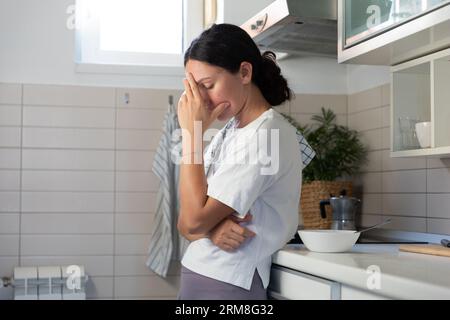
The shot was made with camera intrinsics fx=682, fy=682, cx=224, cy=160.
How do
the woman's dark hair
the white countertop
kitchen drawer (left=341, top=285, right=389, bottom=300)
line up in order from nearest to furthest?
the white countertop < kitchen drawer (left=341, top=285, right=389, bottom=300) < the woman's dark hair

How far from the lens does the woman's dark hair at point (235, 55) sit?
155cm

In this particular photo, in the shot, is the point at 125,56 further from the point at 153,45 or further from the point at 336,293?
the point at 336,293

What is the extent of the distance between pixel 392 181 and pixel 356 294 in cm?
128

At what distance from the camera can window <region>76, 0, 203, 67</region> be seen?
9.47 ft

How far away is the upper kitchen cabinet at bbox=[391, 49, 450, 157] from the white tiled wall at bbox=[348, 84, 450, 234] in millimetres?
214

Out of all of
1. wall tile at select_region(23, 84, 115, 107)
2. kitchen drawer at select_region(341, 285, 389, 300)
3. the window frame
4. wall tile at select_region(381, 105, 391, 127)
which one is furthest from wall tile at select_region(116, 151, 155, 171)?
kitchen drawer at select_region(341, 285, 389, 300)

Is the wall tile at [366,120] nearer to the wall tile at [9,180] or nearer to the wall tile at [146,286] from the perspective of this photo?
the wall tile at [146,286]

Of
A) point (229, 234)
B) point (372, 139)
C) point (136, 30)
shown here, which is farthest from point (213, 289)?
point (136, 30)

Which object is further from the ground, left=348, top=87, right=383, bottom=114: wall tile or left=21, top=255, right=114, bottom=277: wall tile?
left=348, top=87, right=383, bottom=114: wall tile

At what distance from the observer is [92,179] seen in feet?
8.93

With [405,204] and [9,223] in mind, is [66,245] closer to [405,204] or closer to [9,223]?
[9,223]

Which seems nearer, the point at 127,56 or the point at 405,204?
the point at 405,204

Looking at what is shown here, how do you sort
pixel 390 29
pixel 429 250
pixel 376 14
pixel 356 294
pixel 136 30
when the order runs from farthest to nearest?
1. pixel 136 30
2. pixel 376 14
3. pixel 390 29
4. pixel 429 250
5. pixel 356 294

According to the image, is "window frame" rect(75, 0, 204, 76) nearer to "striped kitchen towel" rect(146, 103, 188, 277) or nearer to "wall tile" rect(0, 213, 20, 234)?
"striped kitchen towel" rect(146, 103, 188, 277)
